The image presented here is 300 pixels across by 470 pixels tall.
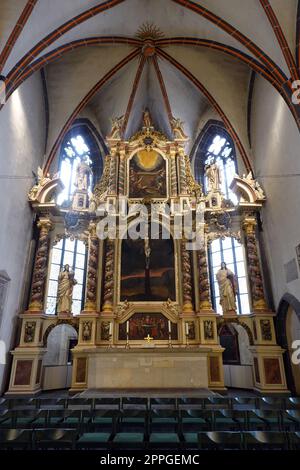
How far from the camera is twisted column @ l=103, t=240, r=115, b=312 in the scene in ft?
39.5

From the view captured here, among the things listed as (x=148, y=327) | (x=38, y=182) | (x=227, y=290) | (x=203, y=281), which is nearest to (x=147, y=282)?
(x=148, y=327)

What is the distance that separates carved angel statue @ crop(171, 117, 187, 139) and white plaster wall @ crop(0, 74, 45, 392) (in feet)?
20.8

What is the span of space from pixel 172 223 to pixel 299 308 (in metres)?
5.94

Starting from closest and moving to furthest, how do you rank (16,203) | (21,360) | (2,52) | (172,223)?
(2,52)
(21,360)
(16,203)
(172,223)

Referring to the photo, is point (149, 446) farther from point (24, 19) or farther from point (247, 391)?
point (24, 19)

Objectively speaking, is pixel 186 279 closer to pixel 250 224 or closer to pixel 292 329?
pixel 250 224

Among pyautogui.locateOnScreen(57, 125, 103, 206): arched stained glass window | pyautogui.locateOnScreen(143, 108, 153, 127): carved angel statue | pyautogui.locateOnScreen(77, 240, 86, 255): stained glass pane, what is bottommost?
pyautogui.locateOnScreen(77, 240, 86, 255): stained glass pane

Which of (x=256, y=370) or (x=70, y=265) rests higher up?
(x=70, y=265)

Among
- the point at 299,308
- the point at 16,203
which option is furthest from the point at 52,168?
the point at 299,308

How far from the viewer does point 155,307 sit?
12.0 metres

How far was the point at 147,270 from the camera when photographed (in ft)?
41.8

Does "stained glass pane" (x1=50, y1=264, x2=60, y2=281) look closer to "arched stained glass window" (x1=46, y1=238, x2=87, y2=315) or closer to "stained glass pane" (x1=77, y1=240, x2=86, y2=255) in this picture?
"arched stained glass window" (x1=46, y1=238, x2=87, y2=315)

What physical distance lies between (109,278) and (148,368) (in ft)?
12.9

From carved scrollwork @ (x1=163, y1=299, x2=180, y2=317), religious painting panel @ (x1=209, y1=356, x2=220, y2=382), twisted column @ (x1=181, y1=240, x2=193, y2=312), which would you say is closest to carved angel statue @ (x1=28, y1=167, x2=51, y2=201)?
twisted column @ (x1=181, y1=240, x2=193, y2=312)
